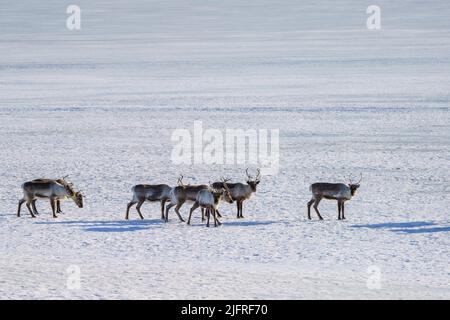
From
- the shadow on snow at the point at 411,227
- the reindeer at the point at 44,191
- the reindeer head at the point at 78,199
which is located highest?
the reindeer at the point at 44,191

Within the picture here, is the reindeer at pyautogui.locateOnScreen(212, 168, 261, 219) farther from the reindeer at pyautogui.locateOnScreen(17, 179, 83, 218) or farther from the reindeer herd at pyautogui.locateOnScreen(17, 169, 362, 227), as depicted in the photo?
the reindeer at pyautogui.locateOnScreen(17, 179, 83, 218)

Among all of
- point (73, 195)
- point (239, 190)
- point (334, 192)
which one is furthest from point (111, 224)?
point (334, 192)

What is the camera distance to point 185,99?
3444 centimetres

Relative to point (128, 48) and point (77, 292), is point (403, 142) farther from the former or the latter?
point (128, 48)

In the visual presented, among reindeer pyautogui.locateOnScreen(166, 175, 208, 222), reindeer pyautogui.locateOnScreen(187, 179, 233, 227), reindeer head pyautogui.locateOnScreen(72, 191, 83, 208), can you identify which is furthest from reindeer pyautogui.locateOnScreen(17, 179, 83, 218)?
reindeer pyautogui.locateOnScreen(187, 179, 233, 227)

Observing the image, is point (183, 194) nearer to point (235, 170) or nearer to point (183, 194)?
point (183, 194)

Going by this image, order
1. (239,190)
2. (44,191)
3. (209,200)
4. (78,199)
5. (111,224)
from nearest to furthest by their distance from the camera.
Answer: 1. (209,200)
2. (111,224)
3. (44,191)
4. (239,190)
5. (78,199)

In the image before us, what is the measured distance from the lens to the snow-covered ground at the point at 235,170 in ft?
35.7

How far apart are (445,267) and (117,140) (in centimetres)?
1413

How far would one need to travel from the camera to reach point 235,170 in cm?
1959

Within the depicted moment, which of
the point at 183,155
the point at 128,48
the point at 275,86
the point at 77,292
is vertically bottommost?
the point at 77,292

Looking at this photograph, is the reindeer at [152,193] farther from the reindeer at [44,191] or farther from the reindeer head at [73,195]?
the reindeer at [44,191]

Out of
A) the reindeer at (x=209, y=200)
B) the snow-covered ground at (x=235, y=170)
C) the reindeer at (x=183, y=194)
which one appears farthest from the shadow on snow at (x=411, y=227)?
the reindeer at (x=183, y=194)

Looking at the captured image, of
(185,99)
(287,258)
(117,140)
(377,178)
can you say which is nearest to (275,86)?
(185,99)
